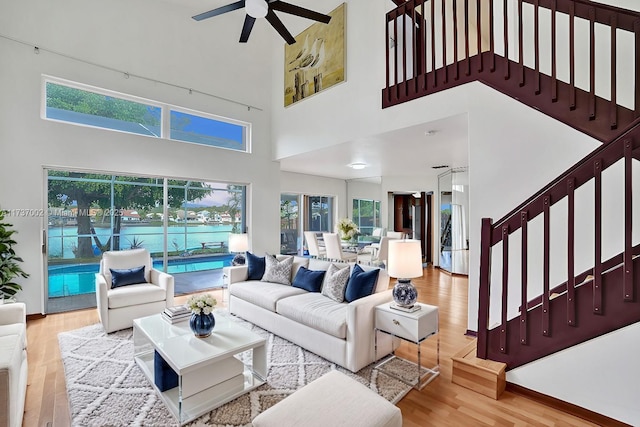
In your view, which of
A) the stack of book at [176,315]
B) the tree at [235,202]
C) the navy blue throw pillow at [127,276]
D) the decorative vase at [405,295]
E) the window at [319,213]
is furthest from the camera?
the window at [319,213]

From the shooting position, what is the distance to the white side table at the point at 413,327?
249 centimetres

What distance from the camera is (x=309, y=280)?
12.1 ft

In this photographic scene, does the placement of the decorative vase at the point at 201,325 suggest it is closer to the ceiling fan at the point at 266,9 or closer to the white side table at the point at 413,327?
the white side table at the point at 413,327

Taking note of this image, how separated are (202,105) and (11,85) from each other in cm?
248

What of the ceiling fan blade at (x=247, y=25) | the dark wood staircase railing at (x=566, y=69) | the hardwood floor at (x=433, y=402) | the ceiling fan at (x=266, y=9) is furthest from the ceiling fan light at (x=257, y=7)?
the hardwood floor at (x=433, y=402)

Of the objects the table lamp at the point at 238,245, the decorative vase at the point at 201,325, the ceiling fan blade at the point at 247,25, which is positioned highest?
the ceiling fan blade at the point at 247,25

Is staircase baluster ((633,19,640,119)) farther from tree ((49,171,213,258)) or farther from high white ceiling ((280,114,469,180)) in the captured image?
tree ((49,171,213,258))

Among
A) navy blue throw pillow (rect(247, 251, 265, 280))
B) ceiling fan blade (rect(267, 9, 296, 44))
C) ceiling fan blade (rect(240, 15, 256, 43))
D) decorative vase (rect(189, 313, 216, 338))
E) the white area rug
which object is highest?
ceiling fan blade (rect(240, 15, 256, 43))

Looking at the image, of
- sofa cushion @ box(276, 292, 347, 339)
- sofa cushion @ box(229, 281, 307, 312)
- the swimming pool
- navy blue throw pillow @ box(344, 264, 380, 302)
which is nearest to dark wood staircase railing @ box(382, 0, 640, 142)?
navy blue throw pillow @ box(344, 264, 380, 302)

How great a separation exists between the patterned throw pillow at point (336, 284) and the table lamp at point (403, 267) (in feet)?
2.03

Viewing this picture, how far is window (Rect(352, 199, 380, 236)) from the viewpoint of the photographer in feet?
31.4

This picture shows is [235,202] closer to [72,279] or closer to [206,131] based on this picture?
[206,131]

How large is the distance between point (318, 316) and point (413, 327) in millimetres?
874

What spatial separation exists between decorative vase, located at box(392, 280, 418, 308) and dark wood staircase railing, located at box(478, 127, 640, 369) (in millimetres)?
536
